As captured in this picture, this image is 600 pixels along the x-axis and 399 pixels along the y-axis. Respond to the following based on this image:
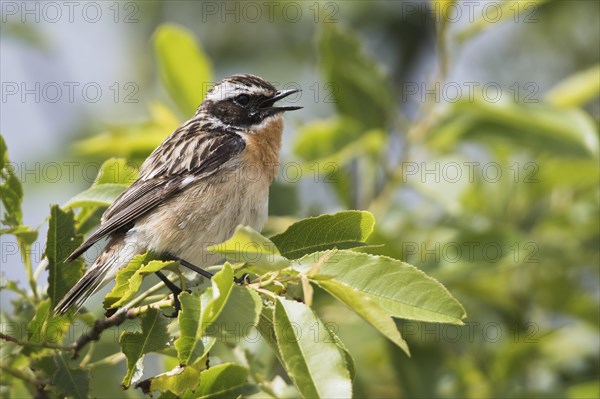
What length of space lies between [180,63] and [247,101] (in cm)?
55

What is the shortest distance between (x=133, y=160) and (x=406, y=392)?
229 cm

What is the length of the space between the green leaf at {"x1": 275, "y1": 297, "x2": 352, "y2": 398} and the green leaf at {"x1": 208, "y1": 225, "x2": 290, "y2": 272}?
18 cm

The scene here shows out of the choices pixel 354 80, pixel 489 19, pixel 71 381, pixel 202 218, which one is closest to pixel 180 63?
pixel 354 80

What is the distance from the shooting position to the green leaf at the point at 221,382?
11.4 feet

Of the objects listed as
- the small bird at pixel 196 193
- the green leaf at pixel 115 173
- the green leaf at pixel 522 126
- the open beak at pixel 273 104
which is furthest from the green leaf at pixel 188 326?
the green leaf at pixel 522 126

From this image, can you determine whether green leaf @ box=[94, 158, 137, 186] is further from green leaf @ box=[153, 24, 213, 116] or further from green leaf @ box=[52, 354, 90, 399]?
green leaf @ box=[153, 24, 213, 116]

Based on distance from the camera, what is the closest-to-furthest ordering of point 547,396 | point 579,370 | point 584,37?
point 547,396 → point 579,370 → point 584,37

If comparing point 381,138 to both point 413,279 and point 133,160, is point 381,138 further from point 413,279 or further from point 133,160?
point 413,279

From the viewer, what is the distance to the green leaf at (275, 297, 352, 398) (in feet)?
9.50

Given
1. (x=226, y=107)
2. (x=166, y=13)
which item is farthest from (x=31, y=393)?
(x=166, y=13)

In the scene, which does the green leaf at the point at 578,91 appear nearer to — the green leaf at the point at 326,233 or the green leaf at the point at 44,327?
the green leaf at the point at 326,233

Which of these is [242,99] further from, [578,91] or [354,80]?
[578,91]

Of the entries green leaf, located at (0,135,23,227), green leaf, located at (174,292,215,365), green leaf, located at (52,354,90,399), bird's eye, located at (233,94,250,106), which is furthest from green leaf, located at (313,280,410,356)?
bird's eye, located at (233,94,250,106)

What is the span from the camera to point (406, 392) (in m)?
5.71
